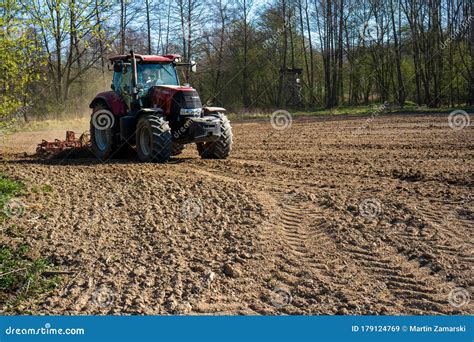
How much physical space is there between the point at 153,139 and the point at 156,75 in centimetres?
175

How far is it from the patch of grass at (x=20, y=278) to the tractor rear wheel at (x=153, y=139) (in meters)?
4.86

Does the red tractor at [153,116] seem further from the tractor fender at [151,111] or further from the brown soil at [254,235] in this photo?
the brown soil at [254,235]

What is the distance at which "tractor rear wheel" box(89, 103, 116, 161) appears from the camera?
11.6 metres

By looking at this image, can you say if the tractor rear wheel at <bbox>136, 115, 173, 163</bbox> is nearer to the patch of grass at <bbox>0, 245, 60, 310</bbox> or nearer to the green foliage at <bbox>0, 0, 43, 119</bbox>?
the green foliage at <bbox>0, 0, 43, 119</bbox>

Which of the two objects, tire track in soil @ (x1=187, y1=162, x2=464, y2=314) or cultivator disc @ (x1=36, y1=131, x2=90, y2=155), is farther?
cultivator disc @ (x1=36, y1=131, x2=90, y2=155)

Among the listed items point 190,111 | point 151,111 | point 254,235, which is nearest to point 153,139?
point 151,111

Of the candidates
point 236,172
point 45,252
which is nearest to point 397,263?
point 45,252

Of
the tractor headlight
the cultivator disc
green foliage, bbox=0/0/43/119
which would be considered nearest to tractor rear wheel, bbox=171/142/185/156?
the tractor headlight

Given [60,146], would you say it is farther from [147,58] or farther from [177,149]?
[147,58]

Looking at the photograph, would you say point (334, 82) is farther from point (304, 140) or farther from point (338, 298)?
point (338, 298)

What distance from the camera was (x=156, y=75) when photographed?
37.3 feet

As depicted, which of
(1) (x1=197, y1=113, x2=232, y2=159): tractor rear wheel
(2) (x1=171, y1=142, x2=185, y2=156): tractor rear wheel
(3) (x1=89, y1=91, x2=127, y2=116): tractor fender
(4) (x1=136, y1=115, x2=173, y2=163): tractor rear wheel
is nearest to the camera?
(4) (x1=136, y1=115, x2=173, y2=163): tractor rear wheel

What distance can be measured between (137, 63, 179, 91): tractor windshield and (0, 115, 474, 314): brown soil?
66.3 inches

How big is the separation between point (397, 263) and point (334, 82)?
1395 inches
